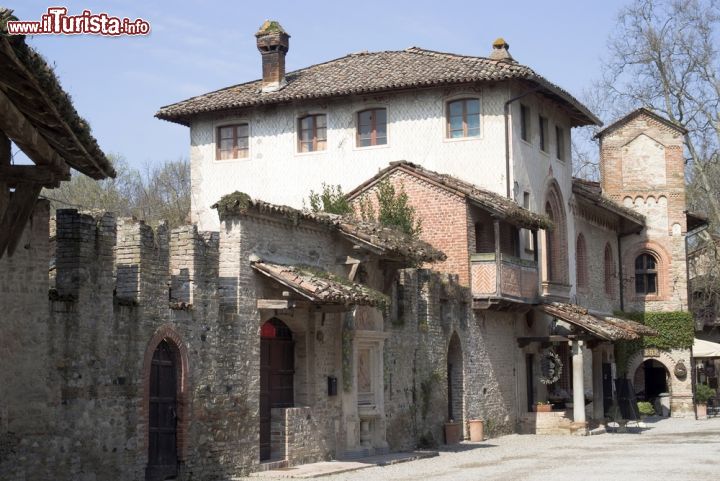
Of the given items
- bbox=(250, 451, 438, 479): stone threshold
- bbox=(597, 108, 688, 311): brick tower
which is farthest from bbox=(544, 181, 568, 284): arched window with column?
bbox=(250, 451, 438, 479): stone threshold

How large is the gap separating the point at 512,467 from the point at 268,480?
16.0 feet

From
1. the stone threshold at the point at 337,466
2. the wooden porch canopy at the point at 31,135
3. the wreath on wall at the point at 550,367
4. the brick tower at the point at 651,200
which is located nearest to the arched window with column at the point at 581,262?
the brick tower at the point at 651,200

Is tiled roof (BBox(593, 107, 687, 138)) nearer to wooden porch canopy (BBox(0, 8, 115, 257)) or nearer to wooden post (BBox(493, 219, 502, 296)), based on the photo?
wooden post (BBox(493, 219, 502, 296))

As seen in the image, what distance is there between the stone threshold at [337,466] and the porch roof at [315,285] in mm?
2722

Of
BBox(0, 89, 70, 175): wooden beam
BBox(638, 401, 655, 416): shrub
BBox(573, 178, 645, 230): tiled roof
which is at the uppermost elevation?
BBox(573, 178, 645, 230): tiled roof

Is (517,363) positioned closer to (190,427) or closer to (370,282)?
(370,282)

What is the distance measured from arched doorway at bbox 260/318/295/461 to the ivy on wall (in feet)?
73.0

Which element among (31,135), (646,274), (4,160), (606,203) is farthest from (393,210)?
(31,135)

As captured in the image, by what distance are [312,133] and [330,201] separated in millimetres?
4207

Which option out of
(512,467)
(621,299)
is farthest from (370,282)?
(621,299)

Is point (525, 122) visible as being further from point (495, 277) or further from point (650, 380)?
point (650, 380)

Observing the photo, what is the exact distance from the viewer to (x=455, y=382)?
2670 cm

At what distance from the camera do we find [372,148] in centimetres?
3162

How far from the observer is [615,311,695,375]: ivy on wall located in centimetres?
3967
